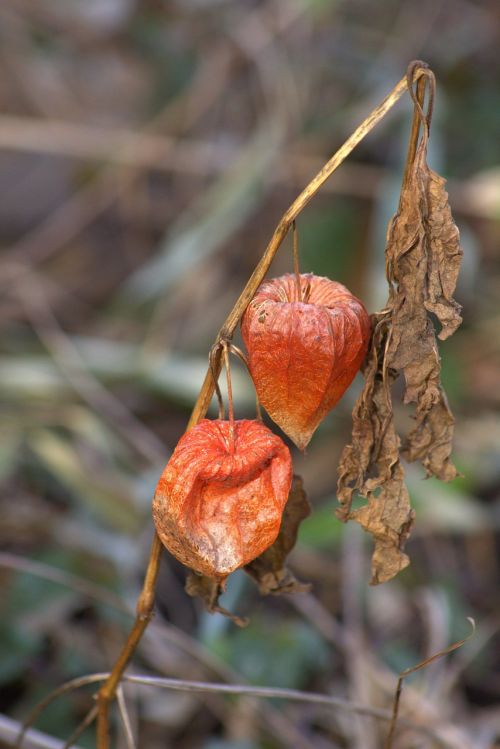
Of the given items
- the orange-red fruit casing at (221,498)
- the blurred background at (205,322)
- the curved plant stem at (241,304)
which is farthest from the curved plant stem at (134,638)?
the blurred background at (205,322)

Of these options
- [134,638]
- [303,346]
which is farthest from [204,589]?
[303,346]

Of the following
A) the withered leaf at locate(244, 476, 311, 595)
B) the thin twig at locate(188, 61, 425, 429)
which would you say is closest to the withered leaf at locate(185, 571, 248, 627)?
the withered leaf at locate(244, 476, 311, 595)

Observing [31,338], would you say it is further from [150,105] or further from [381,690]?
[381,690]

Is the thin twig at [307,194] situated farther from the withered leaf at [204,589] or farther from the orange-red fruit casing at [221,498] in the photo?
the withered leaf at [204,589]

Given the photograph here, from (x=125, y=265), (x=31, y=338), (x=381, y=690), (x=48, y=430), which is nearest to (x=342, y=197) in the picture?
(x=125, y=265)

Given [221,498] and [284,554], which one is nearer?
[221,498]

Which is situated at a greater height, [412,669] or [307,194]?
[307,194]

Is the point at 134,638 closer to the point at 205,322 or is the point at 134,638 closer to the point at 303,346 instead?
the point at 303,346
